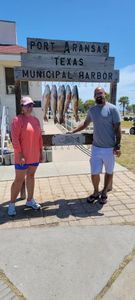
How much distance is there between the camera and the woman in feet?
11.9

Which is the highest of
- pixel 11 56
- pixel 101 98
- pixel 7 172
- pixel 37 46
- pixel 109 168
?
pixel 11 56

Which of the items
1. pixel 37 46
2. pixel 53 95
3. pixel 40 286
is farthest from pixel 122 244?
pixel 37 46

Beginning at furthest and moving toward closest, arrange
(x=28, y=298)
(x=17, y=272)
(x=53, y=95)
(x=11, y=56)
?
(x=11, y=56) < (x=53, y=95) < (x=17, y=272) < (x=28, y=298)

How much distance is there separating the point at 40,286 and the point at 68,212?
166 centimetres

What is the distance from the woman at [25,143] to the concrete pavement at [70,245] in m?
0.63

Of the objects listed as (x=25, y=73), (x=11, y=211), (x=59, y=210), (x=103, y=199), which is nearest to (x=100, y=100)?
(x=25, y=73)

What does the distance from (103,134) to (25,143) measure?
1.22 metres

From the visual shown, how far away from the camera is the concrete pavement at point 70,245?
2449 millimetres

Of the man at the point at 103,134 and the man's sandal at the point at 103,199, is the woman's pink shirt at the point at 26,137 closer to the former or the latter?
the man at the point at 103,134

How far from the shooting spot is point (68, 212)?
4.07 meters

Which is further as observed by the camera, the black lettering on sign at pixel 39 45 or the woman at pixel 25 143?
the black lettering on sign at pixel 39 45

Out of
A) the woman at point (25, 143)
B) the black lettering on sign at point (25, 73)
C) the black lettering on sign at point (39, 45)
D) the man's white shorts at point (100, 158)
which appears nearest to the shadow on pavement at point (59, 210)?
the woman at point (25, 143)

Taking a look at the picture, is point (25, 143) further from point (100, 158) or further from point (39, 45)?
point (39, 45)

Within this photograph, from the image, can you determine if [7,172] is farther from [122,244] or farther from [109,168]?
[122,244]
